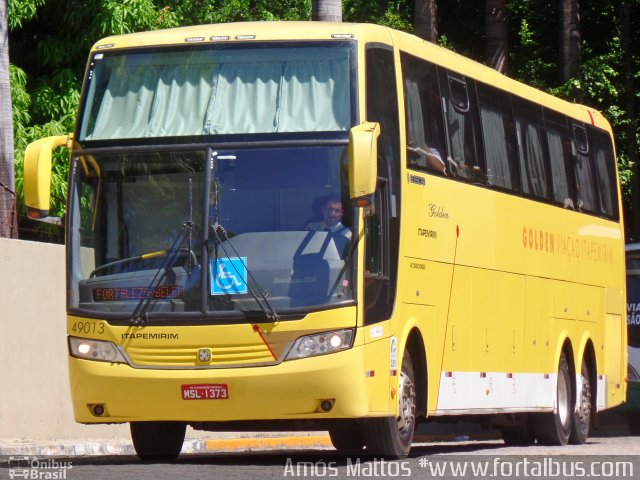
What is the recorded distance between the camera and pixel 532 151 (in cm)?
1784

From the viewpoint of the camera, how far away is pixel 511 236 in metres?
16.7

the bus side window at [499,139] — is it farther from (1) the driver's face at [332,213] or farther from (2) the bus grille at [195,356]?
(2) the bus grille at [195,356]

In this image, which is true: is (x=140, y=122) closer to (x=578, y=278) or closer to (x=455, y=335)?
(x=455, y=335)

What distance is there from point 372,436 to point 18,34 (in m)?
18.3

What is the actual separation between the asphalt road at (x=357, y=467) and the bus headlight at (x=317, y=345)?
91 cm

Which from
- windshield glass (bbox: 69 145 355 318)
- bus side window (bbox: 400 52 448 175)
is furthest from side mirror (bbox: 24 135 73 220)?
bus side window (bbox: 400 52 448 175)

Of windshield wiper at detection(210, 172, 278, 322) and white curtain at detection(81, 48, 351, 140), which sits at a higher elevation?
white curtain at detection(81, 48, 351, 140)

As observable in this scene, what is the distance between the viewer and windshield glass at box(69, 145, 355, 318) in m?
12.7

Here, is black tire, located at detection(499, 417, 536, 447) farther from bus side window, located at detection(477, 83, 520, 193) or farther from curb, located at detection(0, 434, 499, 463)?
bus side window, located at detection(477, 83, 520, 193)

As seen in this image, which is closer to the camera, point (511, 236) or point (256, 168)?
point (256, 168)

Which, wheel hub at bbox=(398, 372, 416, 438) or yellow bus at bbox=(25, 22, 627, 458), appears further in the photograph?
wheel hub at bbox=(398, 372, 416, 438)

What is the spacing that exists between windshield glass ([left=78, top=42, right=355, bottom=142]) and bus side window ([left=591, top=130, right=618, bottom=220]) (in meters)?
8.03

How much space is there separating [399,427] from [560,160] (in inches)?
244

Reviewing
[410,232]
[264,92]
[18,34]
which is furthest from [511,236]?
[18,34]
